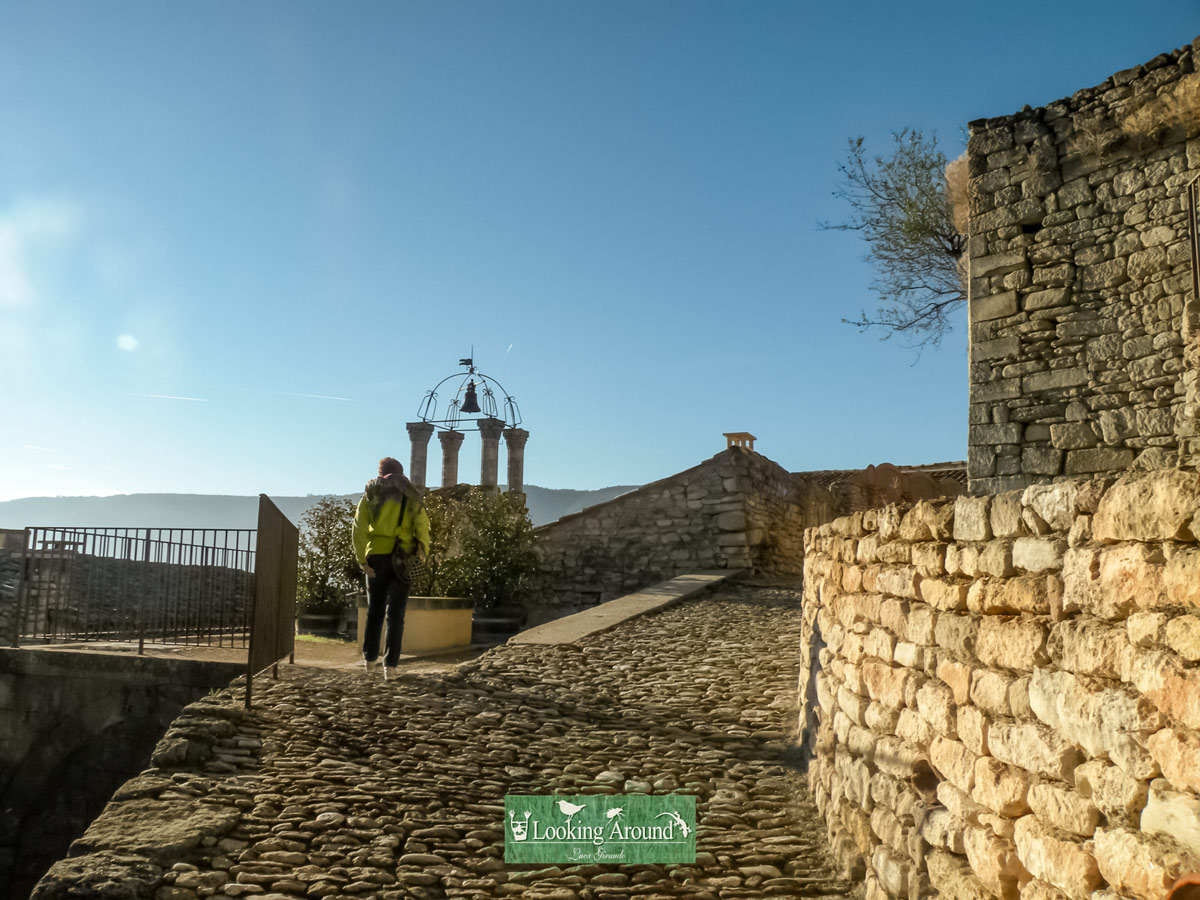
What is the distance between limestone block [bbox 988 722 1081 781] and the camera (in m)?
2.13

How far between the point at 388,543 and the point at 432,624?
2.68 metres

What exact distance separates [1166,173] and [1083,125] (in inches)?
31.8

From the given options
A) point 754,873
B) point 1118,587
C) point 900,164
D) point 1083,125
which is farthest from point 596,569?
point 1118,587

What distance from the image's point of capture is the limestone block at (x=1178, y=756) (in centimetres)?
167

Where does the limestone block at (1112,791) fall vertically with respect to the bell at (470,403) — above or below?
below

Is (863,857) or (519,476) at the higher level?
(519,476)

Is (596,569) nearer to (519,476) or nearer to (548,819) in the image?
(519,476)

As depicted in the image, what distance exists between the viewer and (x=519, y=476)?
20.3 metres

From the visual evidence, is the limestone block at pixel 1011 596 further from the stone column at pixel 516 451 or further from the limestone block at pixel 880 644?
the stone column at pixel 516 451

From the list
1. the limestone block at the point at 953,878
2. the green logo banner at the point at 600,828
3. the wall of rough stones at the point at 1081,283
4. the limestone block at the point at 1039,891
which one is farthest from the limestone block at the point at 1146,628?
the wall of rough stones at the point at 1081,283

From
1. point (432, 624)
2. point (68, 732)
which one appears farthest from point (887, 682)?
point (68, 732)

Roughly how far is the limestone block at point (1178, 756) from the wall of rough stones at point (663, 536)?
11914mm

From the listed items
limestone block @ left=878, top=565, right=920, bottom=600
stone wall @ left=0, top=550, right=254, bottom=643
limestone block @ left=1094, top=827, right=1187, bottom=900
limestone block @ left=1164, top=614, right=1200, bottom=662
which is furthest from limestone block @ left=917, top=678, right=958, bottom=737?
stone wall @ left=0, top=550, right=254, bottom=643

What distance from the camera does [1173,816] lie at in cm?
173
